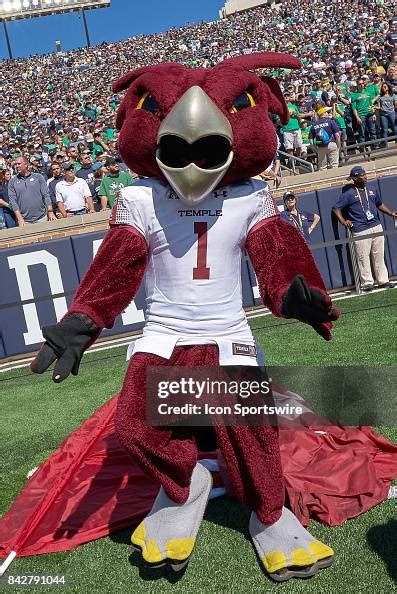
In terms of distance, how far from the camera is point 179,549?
330 cm

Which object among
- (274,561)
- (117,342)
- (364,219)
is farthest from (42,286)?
(274,561)

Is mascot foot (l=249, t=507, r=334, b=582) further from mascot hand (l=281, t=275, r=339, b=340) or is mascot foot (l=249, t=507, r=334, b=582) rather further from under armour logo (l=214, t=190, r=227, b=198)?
under armour logo (l=214, t=190, r=227, b=198)

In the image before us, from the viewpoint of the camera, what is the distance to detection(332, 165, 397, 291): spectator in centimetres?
1062

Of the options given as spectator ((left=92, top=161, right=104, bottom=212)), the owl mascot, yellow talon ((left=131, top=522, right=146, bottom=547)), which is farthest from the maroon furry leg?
spectator ((left=92, top=161, right=104, bottom=212))

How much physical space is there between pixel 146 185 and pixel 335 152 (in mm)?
11039

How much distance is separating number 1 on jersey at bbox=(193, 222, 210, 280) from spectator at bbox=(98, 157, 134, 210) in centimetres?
795

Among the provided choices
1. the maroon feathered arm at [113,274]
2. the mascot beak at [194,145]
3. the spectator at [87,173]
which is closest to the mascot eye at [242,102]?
the mascot beak at [194,145]

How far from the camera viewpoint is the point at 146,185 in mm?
3420

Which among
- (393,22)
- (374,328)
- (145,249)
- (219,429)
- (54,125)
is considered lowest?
(374,328)

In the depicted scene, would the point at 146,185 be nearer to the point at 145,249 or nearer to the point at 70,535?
the point at 145,249

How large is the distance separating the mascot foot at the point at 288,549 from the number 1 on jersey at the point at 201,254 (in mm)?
1120

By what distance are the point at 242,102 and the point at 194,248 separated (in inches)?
26.8

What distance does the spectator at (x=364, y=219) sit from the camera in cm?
1062

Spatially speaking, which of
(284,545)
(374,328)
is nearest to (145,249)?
(284,545)
